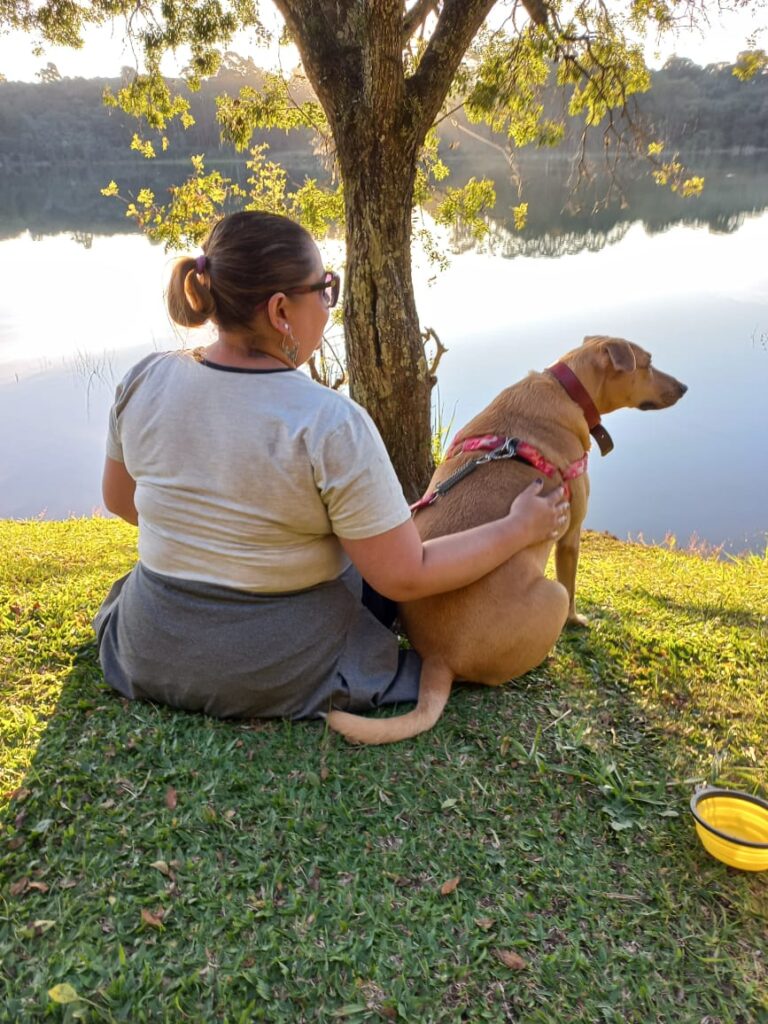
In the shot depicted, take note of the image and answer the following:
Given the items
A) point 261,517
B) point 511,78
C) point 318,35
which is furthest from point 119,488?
point 511,78

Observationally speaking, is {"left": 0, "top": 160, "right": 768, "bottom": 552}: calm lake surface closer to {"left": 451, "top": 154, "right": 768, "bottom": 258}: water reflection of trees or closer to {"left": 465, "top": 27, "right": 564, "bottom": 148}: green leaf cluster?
{"left": 451, "top": 154, "right": 768, "bottom": 258}: water reflection of trees

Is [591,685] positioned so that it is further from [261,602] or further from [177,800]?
[177,800]

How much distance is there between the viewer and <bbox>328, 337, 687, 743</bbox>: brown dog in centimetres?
290

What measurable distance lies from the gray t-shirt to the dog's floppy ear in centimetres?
189

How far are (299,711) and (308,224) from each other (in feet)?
20.2

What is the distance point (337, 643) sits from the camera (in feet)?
9.21

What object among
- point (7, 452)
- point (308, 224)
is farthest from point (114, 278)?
point (308, 224)

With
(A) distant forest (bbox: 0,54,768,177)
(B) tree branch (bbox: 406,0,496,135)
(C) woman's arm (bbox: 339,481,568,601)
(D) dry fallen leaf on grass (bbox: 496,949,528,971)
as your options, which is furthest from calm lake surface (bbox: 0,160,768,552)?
(A) distant forest (bbox: 0,54,768,177)

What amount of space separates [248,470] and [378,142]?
2.59 metres

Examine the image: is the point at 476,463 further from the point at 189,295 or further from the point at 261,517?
the point at 189,295

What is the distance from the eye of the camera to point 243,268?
235cm

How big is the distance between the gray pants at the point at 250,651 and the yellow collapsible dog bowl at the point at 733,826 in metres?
1.13

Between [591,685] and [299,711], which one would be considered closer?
[299,711]

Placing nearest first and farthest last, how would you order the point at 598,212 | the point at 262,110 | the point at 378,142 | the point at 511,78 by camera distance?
the point at 378,142 → the point at 511,78 → the point at 262,110 → the point at 598,212
